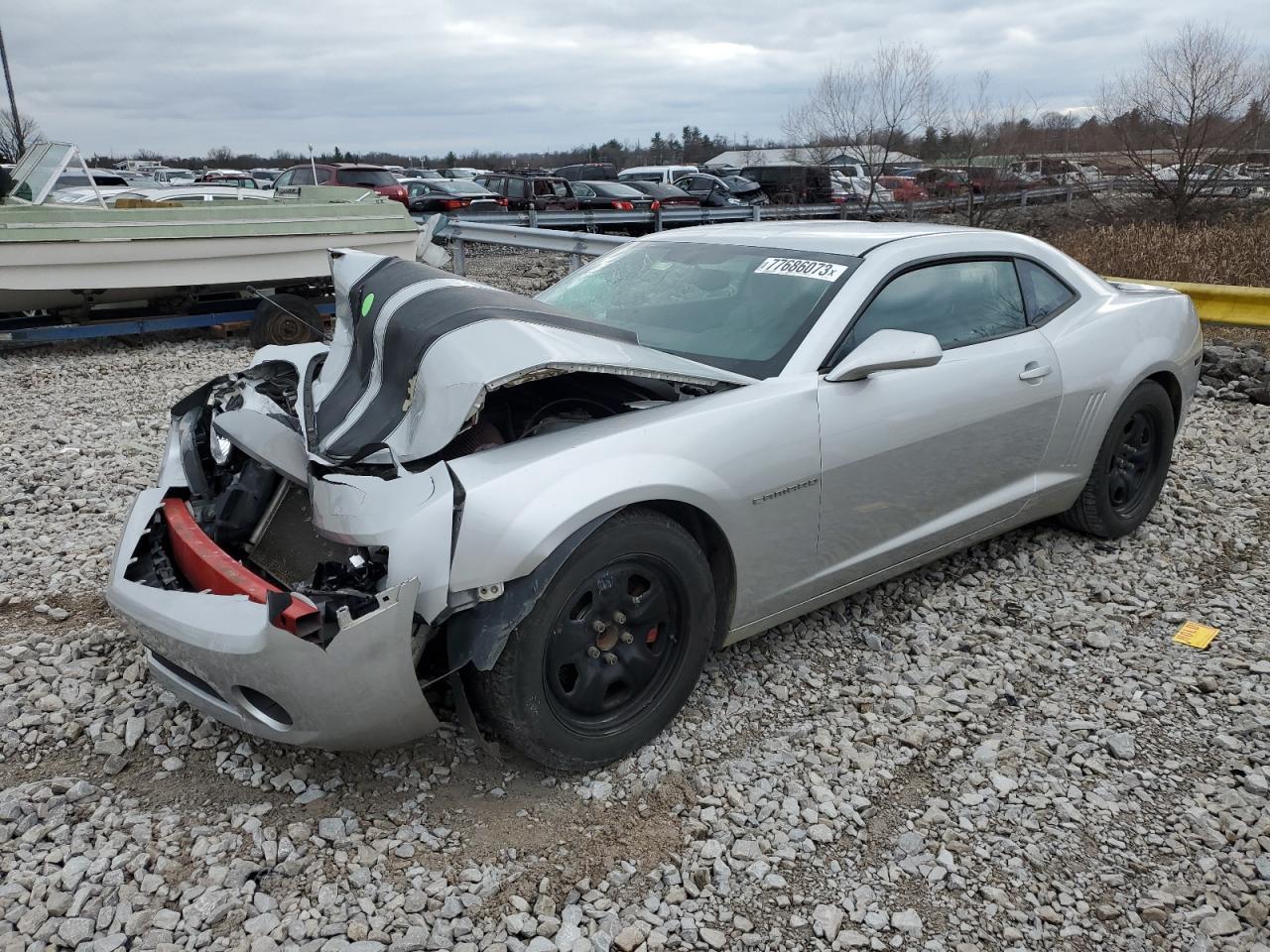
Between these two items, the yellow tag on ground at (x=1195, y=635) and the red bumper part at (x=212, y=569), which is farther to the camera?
the yellow tag on ground at (x=1195, y=635)

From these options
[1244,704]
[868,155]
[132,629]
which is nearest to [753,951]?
[132,629]

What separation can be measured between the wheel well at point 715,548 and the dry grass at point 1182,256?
29.1 feet

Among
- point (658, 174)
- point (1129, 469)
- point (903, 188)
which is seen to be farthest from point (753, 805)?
point (658, 174)

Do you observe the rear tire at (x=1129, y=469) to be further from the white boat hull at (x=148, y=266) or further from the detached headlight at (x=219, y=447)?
the white boat hull at (x=148, y=266)

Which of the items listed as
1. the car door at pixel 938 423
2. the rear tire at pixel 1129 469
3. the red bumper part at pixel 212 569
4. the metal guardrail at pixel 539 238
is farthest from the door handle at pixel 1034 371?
the metal guardrail at pixel 539 238

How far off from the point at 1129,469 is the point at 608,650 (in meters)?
3.05

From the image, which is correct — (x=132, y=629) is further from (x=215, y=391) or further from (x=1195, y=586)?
(x=1195, y=586)

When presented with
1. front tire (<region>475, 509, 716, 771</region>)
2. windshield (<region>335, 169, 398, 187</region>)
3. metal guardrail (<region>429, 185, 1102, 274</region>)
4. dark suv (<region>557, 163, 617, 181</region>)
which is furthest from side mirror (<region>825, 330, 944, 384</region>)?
dark suv (<region>557, 163, 617, 181</region>)

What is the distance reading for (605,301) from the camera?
154 inches

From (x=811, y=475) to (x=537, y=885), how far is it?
149 cm

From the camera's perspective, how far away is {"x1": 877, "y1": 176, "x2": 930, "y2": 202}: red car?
2281 cm

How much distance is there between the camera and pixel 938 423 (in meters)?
3.46

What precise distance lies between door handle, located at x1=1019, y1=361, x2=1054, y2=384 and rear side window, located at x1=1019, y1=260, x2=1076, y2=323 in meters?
0.26

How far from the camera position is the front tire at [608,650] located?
256 cm
